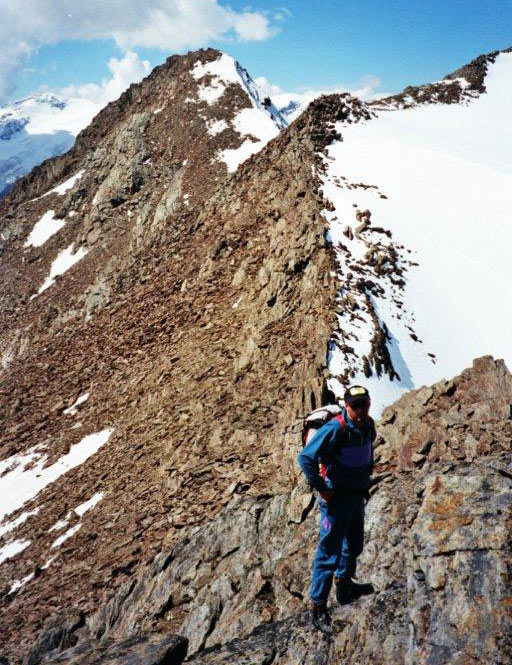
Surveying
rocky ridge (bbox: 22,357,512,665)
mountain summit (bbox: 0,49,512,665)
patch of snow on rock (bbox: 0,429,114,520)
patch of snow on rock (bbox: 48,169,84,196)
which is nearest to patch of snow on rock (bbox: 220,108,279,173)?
mountain summit (bbox: 0,49,512,665)

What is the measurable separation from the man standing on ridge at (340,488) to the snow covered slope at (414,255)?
19.9 ft

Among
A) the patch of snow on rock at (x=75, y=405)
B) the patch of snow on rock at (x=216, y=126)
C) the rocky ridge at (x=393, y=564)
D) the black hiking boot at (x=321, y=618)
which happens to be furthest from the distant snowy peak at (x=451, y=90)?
the black hiking boot at (x=321, y=618)

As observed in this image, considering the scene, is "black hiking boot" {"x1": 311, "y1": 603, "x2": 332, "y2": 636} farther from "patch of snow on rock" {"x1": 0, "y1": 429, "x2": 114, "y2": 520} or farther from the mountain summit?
"patch of snow on rock" {"x1": 0, "y1": 429, "x2": 114, "y2": 520}

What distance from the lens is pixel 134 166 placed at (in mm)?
47438

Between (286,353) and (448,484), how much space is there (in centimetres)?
824

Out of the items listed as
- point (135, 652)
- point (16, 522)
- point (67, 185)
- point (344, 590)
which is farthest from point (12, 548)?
point (67, 185)

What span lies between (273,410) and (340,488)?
6930mm

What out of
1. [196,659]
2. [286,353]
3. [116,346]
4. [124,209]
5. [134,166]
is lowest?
[196,659]

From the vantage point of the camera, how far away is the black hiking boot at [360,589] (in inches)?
269

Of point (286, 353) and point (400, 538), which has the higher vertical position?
point (286, 353)

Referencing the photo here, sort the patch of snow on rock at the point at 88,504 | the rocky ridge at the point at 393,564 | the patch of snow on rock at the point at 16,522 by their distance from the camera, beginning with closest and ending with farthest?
the rocky ridge at the point at 393,564 < the patch of snow on rock at the point at 88,504 < the patch of snow on rock at the point at 16,522

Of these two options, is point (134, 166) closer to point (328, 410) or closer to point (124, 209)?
point (124, 209)

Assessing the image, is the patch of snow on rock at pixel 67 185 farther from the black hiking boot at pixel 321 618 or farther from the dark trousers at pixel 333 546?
the black hiking boot at pixel 321 618

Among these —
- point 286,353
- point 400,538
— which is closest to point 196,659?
point 400,538
